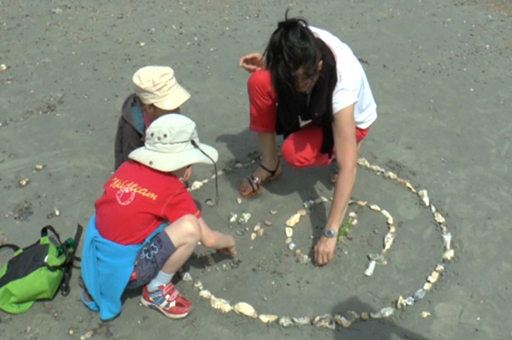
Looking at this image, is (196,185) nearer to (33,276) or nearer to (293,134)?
(293,134)

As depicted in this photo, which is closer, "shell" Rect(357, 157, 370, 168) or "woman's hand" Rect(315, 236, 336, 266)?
"woman's hand" Rect(315, 236, 336, 266)

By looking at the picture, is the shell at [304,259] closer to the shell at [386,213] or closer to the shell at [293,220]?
the shell at [293,220]

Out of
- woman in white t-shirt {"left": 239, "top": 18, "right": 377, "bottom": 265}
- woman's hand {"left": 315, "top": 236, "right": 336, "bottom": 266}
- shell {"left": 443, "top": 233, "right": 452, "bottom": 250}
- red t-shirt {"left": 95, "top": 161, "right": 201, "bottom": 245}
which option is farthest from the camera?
shell {"left": 443, "top": 233, "right": 452, "bottom": 250}

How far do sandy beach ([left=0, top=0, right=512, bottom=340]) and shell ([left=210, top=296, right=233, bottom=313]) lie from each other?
39mm

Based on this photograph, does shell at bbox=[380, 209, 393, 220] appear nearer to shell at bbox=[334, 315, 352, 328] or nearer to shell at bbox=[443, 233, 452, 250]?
shell at bbox=[443, 233, 452, 250]

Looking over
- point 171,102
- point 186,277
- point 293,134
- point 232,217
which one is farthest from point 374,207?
point 171,102

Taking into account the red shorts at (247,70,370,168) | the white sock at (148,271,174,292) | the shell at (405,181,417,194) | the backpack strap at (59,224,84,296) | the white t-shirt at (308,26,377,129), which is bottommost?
the shell at (405,181,417,194)

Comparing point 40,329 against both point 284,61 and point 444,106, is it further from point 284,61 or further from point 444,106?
point 444,106

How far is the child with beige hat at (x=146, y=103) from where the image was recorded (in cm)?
409

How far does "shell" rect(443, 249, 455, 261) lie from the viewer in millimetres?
4113

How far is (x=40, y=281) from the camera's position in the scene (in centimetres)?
365

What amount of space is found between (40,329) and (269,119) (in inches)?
85.4

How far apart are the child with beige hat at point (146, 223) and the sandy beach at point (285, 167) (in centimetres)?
25

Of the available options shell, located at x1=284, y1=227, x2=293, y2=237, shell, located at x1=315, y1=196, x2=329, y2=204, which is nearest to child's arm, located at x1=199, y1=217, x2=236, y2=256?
shell, located at x1=284, y1=227, x2=293, y2=237
